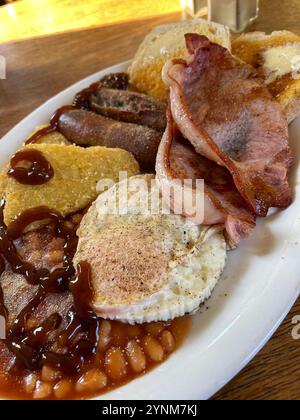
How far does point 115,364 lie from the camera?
4.15ft

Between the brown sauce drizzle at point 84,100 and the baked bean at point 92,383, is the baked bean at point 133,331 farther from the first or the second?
the brown sauce drizzle at point 84,100

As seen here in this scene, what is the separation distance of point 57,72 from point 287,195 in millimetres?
1970

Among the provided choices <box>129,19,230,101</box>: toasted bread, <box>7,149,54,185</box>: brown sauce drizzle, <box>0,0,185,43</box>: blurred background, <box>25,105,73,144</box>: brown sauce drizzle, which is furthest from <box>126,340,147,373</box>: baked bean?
<box>0,0,185,43</box>: blurred background

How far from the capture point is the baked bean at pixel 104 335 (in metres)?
1.31

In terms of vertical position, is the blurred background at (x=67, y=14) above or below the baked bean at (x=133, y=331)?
above

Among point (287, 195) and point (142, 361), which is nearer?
point (142, 361)

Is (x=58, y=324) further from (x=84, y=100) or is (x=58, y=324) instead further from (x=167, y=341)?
(x=84, y=100)

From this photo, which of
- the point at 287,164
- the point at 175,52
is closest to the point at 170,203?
the point at 287,164

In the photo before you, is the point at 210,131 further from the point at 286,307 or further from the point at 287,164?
the point at 286,307

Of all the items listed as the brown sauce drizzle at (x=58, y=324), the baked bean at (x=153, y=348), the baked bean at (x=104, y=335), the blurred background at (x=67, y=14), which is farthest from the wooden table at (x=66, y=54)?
the baked bean at (x=153, y=348)

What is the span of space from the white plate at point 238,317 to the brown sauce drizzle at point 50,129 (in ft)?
3.52

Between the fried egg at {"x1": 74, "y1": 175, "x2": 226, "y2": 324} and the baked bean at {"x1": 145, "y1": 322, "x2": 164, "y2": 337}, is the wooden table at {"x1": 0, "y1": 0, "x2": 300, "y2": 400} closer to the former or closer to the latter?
the fried egg at {"x1": 74, "y1": 175, "x2": 226, "y2": 324}

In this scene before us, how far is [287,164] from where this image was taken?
164 cm

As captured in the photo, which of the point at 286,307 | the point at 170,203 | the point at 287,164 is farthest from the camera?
the point at 287,164
